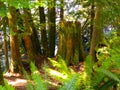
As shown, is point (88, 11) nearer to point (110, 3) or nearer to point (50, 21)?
point (50, 21)

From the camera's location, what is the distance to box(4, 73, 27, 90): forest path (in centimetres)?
1011

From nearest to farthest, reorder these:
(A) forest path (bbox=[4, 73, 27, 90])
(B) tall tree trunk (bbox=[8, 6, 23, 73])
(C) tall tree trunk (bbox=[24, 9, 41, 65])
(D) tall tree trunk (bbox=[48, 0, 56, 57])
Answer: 1. (A) forest path (bbox=[4, 73, 27, 90])
2. (B) tall tree trunk (bbox=[8, 6, 23, 73])
3. (C) tall tree trunk (bbox=[24, 9, 41, 65])
4. (D) tall tree trunk (bbox=[48, 0, 56, 57])

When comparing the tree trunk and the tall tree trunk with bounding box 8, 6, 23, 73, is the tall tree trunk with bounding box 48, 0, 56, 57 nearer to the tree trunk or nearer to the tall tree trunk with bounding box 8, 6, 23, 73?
the tree trunk

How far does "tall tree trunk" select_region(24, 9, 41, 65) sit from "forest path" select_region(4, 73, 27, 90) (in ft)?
5.82

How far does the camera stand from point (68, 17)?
17109mm

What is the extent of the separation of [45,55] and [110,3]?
830 cm

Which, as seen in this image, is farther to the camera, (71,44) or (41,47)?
(41,47)

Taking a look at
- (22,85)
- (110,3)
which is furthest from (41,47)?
(110,3)

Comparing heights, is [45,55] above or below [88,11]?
below

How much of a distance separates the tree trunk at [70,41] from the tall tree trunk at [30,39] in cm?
146

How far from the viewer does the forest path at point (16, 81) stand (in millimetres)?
10109

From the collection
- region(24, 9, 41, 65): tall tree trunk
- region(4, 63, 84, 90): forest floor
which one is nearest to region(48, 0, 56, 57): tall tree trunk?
region(24, 9, 41, 65): tall tree trunk

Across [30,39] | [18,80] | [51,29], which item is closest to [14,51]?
[18,80]

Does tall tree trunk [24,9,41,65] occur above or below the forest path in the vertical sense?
above
